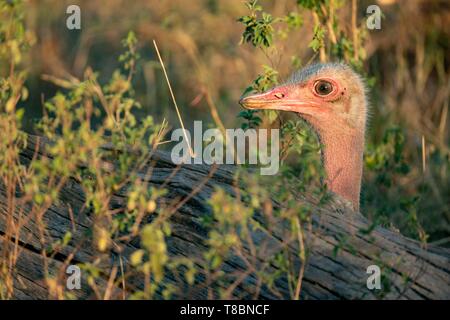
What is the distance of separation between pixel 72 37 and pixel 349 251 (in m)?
7.01

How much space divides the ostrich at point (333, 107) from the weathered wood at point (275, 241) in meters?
0.75

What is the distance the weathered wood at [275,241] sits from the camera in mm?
4457

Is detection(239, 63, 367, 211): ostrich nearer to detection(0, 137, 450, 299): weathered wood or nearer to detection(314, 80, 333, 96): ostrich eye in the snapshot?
detection(314, 80, 333, 96): ostrich eye

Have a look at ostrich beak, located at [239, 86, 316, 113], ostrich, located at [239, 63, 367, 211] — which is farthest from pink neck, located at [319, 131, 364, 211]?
ostrich beak, located at [239, 86, 316, 113]

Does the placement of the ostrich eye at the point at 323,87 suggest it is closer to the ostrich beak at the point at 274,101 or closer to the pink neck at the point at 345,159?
the ostrich beak at the point at 274,101

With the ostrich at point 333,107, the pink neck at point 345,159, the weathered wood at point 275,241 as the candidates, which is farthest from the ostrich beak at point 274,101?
the weathered wood at point 275,241

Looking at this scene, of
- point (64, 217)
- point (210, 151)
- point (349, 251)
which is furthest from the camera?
point (210, 151)

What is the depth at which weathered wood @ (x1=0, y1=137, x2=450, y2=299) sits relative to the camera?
4457 mm

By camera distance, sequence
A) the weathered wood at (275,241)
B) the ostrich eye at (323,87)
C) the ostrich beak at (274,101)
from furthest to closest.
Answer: the ostrich eye at (323,87) → the ostrich beak at (274,101) → the weathered wood at (275,241)

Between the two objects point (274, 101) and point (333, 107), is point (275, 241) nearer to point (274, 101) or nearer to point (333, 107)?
point (274, 101)

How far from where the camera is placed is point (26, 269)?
474 centimetres

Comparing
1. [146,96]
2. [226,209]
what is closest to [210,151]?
[226,209]
